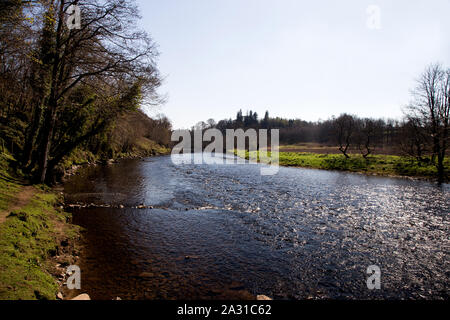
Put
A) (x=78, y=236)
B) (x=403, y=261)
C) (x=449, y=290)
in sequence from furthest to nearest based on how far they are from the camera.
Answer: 1. (x=78, y=236)
2. (x=403, y=261)
3. (x=449, y=290)

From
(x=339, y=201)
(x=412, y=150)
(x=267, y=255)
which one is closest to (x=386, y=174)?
(x=412, y=150)

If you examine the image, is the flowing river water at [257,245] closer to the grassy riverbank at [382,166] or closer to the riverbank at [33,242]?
the riverbank at [33,242]

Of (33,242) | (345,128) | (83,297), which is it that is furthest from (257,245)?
(345,128)

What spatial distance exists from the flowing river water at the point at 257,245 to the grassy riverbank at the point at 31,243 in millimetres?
770

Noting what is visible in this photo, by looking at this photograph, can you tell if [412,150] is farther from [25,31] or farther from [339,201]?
[25,31]

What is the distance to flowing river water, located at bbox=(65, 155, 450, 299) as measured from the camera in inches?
243

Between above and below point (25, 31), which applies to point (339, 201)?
below

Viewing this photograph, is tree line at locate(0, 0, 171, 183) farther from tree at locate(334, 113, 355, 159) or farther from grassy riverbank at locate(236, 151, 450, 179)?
tree at locate(334, 113, 355, 159)

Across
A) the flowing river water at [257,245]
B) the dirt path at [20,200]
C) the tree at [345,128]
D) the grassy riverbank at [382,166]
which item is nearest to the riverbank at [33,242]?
the dirt path at [20,200]

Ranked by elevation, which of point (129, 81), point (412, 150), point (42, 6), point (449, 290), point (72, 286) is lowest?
point (449, 290)

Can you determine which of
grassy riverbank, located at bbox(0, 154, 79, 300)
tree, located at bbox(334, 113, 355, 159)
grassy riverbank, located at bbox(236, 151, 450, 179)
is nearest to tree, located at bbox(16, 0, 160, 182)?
grassy riverbank, located at bbox(0, 154, 79, 300)
